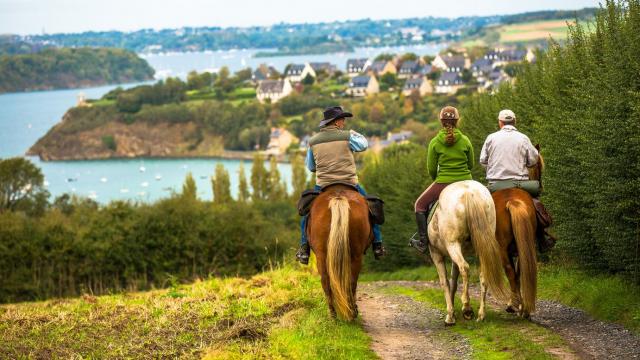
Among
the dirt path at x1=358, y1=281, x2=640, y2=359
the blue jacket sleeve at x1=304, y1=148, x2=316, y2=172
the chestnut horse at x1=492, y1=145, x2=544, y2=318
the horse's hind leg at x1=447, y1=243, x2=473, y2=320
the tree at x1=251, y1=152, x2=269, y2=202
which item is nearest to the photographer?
the dirt path at x1=358, y1=281, x2=640, y2=359

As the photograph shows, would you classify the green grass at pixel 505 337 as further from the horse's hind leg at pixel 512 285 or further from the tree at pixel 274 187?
the tree at pixel 274 187

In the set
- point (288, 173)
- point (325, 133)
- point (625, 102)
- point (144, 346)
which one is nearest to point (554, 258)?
point (625, 102)

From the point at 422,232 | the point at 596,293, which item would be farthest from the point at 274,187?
the point at 422,232

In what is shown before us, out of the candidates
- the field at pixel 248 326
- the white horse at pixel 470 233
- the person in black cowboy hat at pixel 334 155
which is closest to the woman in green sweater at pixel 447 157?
the white horse at pixel 470 233

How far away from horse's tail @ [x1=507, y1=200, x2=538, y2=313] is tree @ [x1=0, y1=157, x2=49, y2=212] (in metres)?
90.1

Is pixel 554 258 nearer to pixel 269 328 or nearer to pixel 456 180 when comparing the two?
pixel 456 180

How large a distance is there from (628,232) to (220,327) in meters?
6.47

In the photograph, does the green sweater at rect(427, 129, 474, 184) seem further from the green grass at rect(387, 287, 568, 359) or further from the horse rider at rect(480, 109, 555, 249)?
the green grass at rect(387, 287, 568, 359)

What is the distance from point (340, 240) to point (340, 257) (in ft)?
0.77

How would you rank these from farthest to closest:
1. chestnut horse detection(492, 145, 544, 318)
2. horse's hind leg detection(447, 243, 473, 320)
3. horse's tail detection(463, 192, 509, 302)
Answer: chestnut horse detection(492, 145, 544, 318) < horse's hind leg detection(447, 243, 473, 320) < horse's tail detection(463, 192, 509, 302)

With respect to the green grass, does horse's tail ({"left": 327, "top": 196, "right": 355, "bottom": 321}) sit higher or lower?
higher

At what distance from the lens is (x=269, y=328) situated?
43.5 feet

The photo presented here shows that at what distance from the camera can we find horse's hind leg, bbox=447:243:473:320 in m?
13.5

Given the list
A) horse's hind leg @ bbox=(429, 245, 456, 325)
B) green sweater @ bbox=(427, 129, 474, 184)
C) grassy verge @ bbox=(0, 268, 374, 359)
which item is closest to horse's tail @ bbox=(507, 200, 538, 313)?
green sweater @ bbox=(427, 129, 474, 184)
